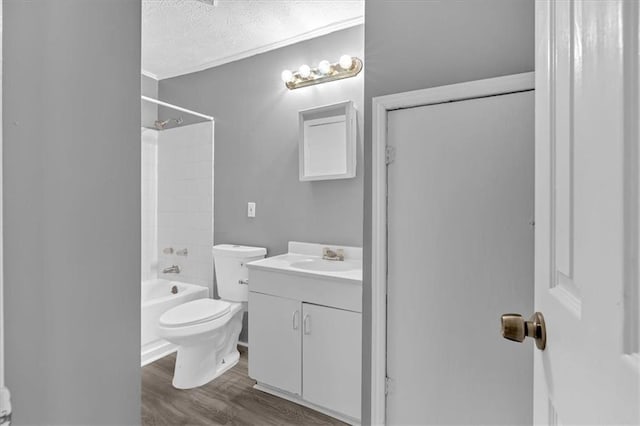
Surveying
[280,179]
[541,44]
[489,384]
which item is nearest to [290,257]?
[280,179]

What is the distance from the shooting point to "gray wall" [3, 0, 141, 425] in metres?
0.58

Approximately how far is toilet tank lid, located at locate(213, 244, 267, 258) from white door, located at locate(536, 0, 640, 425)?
2.13m

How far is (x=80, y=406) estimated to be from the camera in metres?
0.67

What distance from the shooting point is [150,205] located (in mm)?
3133

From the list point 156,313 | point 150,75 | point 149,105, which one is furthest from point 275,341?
point 150,75

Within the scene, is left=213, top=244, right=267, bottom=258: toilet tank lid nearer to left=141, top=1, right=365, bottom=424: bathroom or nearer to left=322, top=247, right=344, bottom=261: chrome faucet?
left=141, top=1, right=365, bottom=424: bathroom

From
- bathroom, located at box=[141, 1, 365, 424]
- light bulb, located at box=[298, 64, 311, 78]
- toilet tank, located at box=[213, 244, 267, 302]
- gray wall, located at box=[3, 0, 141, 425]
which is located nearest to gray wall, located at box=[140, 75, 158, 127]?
bathroom, located at box=[141, 1, 365, 424]

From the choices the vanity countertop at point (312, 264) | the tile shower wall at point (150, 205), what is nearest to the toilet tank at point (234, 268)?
the vanity countertop at point (312, 264)

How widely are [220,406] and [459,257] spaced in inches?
65.1

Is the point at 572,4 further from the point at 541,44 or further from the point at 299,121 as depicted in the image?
the point at 299,121

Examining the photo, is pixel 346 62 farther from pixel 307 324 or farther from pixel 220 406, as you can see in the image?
pixel 220 406

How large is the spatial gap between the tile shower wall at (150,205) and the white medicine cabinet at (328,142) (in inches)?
64.7

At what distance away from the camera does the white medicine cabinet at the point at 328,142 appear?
7.22 ft

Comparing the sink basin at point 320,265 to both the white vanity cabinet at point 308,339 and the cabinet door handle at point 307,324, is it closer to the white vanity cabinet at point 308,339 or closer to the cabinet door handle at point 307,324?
the white vanity cabinet at point 308,339
